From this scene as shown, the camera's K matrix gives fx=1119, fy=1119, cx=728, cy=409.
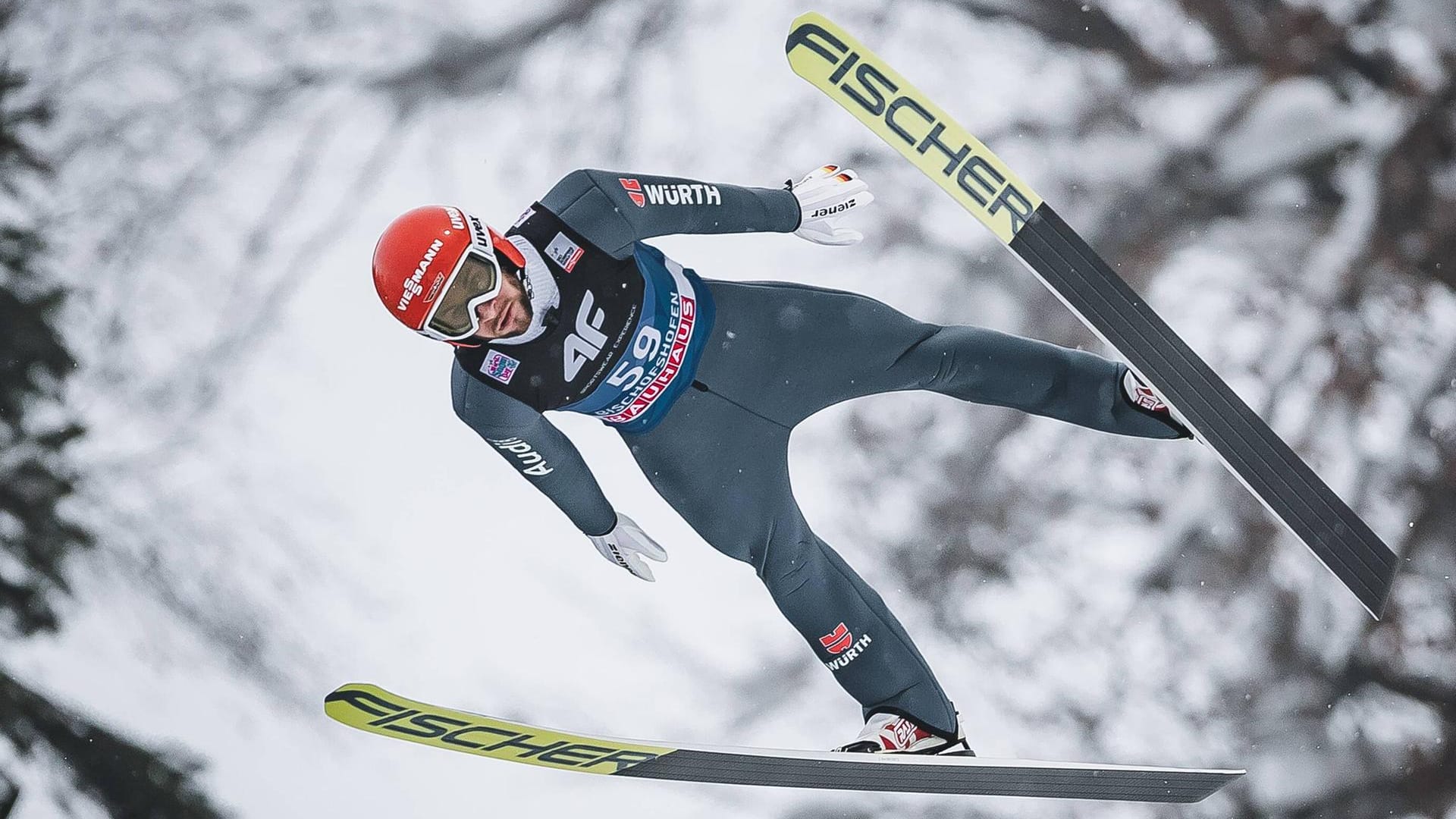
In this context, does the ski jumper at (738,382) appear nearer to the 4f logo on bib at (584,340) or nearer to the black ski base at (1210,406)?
the 4f logo on bib at (584,340)

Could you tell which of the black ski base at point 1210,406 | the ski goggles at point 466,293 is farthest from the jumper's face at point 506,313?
the black ski base at point 1210,406

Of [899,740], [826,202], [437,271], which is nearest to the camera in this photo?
[437,271]

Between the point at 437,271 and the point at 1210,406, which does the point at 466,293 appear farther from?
the point at 1210,406

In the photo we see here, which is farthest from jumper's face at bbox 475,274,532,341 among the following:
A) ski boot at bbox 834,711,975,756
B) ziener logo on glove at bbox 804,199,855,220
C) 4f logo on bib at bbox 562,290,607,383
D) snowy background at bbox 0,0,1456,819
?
snowy background at bbox 0,0,1456,819

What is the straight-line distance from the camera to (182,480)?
4.26 meters

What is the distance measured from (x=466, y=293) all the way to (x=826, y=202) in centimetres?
109

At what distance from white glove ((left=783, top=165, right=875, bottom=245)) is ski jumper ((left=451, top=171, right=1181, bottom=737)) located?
8cm

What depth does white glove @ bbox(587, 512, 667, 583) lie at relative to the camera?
3057 mm

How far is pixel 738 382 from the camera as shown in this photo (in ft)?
9.17

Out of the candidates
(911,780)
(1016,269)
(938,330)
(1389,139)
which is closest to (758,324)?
(938,330)

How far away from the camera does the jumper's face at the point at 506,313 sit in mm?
2422

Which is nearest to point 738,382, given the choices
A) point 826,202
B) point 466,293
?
point 826,202

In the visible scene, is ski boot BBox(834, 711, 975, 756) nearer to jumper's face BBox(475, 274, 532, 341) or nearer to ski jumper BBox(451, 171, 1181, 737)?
ski jumper BBox(451, 171, 1181, 737)

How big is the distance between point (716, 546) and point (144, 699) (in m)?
2.63
